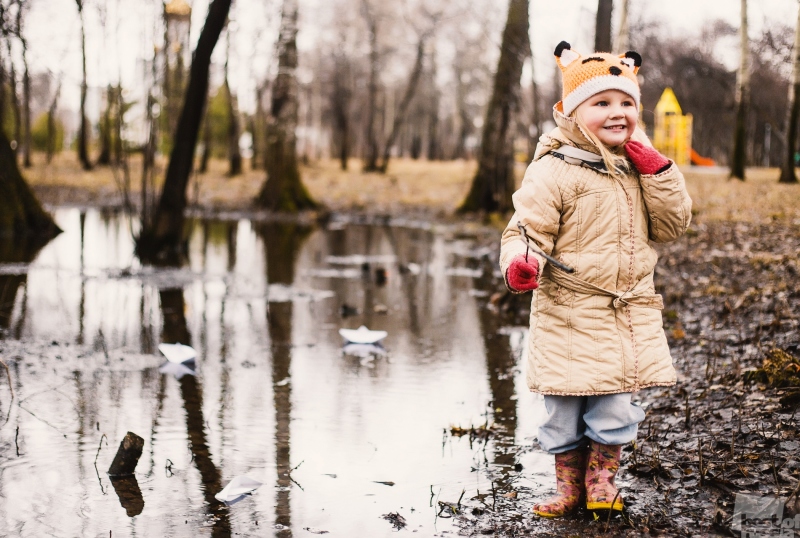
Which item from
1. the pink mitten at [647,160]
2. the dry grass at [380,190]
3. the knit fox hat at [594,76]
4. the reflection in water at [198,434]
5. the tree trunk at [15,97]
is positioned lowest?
the reflection in water at [198,434]

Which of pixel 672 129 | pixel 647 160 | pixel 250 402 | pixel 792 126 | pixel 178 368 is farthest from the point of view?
pixel 672 129

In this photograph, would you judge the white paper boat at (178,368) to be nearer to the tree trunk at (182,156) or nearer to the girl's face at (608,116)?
the girl's face at (608,116)

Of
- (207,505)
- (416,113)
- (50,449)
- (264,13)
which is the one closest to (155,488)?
(207,505)

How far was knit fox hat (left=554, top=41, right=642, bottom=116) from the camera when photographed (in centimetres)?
349

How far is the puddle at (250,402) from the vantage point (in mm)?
3607

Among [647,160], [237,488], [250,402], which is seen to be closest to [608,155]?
[647,160]

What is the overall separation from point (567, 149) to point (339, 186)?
2534 centimetres

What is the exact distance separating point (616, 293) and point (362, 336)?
12.1 feet

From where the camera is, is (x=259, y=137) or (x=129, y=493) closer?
(x=129, y=493)

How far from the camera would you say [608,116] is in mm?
3506

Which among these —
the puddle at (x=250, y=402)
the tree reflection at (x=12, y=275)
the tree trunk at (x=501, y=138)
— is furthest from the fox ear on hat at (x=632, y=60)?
the tree trunk at (x=501, y=138)

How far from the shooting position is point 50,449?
13.8 feet

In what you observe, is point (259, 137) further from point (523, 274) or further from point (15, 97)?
point (523, 274)

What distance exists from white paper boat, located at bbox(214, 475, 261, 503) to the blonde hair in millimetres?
2025
